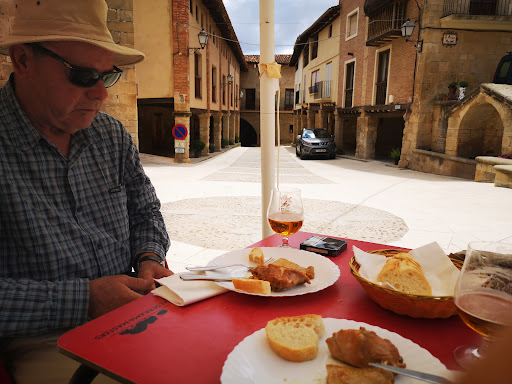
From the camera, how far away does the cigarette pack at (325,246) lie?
1.61 m

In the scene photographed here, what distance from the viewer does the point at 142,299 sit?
1.22 m

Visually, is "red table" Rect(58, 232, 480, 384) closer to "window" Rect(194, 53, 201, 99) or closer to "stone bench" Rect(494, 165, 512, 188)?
"stone bench" Rect(494, 165, 512, 188)

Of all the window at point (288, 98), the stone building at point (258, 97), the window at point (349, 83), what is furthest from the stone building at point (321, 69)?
the window at point (288, 98)

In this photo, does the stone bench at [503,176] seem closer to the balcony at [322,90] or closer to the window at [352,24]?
the window at [352,24]

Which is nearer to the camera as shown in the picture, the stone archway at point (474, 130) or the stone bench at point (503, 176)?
the stone bench at point (503, 176)

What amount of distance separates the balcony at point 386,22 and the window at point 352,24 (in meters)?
1.91

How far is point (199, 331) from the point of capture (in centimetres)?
103

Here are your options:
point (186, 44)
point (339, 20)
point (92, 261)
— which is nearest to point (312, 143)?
point (186, 44)

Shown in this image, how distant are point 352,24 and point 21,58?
22.4m

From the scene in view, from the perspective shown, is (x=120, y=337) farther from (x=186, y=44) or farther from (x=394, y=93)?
(x=394, y=93)

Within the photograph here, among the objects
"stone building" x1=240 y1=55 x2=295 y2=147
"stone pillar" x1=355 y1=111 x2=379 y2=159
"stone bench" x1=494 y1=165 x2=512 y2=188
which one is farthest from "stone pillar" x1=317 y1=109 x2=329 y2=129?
"stone bench" x1=494 y1=165 x2=512 y2=188

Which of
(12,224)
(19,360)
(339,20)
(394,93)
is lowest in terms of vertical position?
(19,360)

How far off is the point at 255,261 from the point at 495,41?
16.3m

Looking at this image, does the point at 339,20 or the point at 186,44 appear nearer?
the point at 186,44
